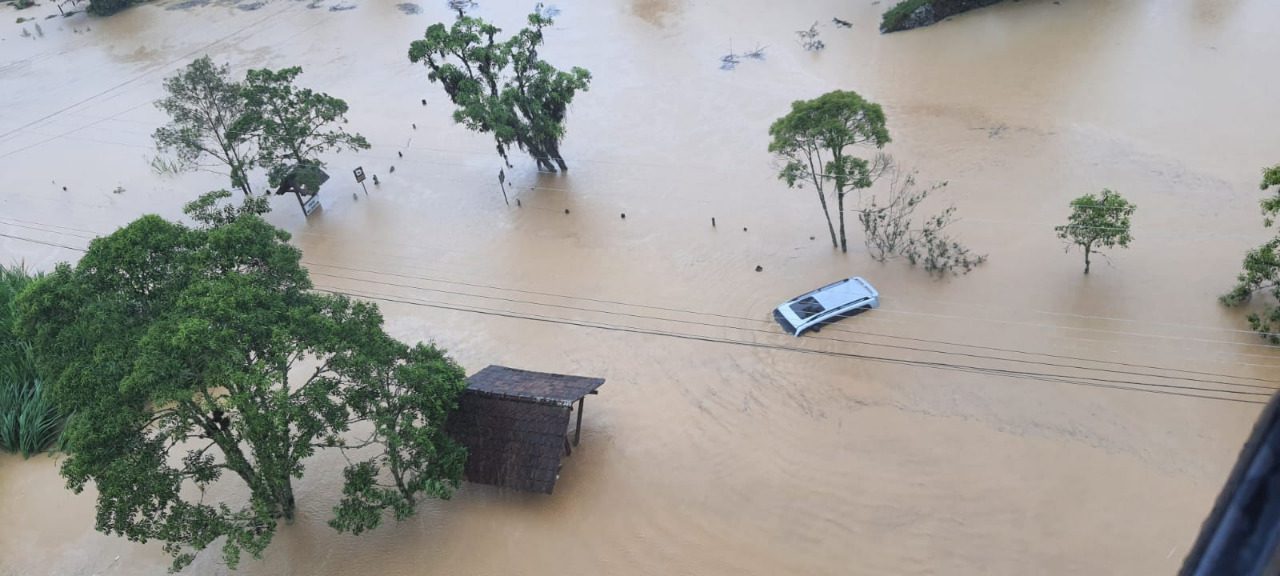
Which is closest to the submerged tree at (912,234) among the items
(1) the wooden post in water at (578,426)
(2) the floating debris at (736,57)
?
(1) the wooden post in water at (578,426)

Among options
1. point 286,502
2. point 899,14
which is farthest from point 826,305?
point 899,14

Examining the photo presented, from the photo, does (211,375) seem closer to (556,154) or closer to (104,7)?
(556,154)

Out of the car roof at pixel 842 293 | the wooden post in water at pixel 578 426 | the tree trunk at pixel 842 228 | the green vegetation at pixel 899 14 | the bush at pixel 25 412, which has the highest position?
the green vegetation at pixel 899 14

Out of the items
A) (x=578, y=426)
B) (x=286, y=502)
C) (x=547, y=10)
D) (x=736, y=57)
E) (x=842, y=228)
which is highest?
(x=736, y=57)

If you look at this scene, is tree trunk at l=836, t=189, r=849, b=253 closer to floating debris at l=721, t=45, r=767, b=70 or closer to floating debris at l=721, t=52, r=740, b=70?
floating debris at l=721, t=52, r=740, b=70

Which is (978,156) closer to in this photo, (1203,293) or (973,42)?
(1203,293)

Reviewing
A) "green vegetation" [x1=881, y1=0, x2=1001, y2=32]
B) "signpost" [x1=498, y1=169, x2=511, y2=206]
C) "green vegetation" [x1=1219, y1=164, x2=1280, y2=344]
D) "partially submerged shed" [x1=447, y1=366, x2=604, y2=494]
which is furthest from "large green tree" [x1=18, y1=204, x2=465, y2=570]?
"green vegetation" [x1=881, y1=0, x2=1001, y2=32]

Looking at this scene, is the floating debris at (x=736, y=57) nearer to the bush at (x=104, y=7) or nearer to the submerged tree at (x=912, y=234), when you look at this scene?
the submerged tree at (x=912, y=234)
